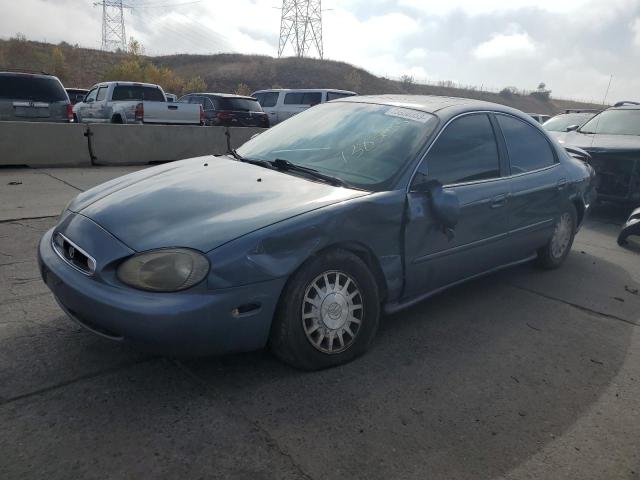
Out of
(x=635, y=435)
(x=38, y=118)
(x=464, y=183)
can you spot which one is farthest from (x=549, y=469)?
(x=38, y=118)

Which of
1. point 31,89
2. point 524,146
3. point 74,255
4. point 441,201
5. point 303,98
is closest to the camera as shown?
point 74,255

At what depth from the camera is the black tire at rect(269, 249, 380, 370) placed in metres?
2.67

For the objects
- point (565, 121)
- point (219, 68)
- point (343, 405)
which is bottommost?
point (343, 405)

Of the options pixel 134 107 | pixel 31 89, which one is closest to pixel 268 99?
pixel 134 107

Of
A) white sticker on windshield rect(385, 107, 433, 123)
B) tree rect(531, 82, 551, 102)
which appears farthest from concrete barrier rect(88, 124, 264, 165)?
tree rect(531, 82, 551, 102)

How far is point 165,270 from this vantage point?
242cm

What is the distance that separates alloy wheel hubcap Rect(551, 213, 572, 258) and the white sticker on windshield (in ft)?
6.66

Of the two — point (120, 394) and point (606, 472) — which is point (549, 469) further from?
point (120, 394)

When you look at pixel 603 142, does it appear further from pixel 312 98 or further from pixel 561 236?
pixel 312 98

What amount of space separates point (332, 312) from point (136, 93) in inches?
525

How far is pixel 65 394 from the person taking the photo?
2.49m

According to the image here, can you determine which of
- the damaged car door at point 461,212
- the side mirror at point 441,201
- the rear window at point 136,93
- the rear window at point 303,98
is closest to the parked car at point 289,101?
the rear window at point 303,98

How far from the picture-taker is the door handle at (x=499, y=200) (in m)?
3.82

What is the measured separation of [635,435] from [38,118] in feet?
37.9
